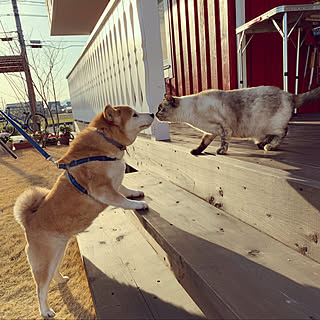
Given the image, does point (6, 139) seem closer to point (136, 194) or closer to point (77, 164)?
point (136, 194)

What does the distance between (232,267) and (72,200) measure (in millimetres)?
1035

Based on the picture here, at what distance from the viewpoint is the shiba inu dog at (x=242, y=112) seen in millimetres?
2055

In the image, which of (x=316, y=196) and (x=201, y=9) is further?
(x=201, y=9)

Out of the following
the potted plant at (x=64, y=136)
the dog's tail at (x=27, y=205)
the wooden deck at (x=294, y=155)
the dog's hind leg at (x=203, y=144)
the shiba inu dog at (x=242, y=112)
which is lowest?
the potted plant at (x=64, y=136)

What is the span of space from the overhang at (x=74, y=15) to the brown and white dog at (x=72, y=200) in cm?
714

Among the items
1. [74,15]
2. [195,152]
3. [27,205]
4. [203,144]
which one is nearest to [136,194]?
[195,152]

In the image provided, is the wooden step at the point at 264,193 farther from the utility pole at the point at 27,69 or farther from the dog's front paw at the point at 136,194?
the utility pole at the point at 27,69

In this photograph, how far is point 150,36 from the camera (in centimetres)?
272

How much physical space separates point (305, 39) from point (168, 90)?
3.29 metres

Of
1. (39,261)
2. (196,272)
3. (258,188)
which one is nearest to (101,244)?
(39,261)

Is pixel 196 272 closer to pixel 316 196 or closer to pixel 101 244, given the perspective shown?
pixel 316 196

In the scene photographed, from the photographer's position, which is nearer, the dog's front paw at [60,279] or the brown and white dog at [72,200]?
the brown and white dog at [72,200]

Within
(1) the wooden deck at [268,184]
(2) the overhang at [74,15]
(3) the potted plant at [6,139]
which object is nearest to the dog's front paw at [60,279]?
(1) the wooden deck at [268,184]

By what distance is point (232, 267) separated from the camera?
1.16 m
